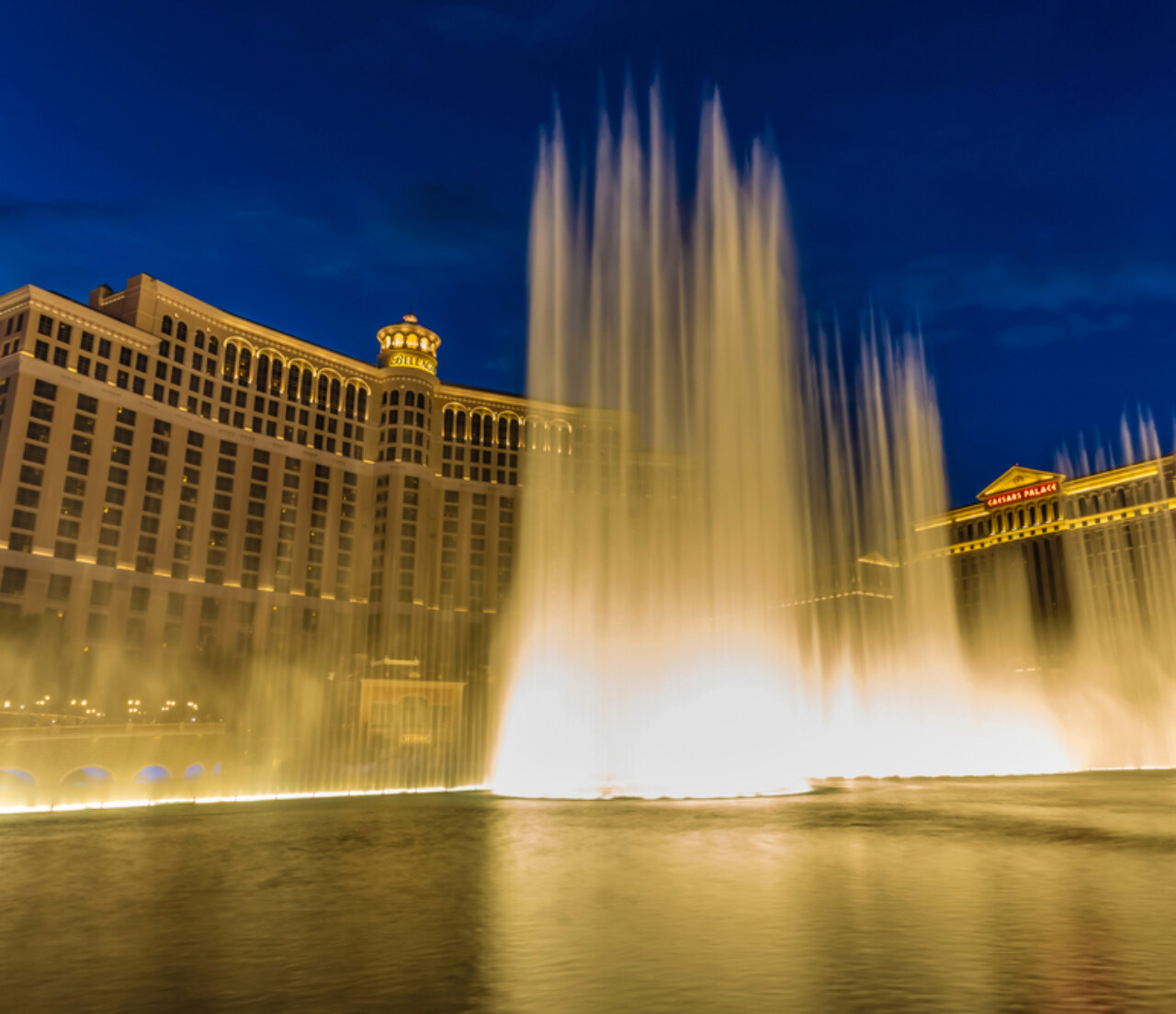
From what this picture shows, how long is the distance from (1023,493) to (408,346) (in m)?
87.9

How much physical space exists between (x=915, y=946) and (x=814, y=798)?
57.5ft

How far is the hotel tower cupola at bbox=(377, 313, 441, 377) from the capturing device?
10794 centimetres

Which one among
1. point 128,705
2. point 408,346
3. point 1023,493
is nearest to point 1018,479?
point 1023,493

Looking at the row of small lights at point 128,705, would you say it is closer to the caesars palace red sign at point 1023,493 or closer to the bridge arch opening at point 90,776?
the bridge arch opening at point 90,776

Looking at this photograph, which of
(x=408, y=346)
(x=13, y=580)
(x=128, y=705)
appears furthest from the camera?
(x=408, y=346)

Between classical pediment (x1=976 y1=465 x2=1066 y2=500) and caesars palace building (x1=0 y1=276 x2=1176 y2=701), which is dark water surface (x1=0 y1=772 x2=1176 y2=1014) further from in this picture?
classical pediment (x1=976 y1=465 x2=1066 y2=500)

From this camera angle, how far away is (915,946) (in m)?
8.43

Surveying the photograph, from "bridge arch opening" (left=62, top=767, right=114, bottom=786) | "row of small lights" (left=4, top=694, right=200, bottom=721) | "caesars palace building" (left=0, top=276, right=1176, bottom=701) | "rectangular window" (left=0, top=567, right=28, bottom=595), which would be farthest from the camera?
"caesars palace building" (left=0, top=276, right=1176, bottom=701)

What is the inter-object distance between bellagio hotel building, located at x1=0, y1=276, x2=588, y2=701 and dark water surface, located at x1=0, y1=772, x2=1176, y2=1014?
49266mm

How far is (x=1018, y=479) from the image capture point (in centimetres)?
12494

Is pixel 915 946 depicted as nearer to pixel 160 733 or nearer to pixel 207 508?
pixel 160 733

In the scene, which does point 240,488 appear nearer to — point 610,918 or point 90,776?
point 90,776

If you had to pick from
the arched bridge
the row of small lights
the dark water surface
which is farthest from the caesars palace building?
the dark water surface

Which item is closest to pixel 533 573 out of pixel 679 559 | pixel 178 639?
pixel 679 559
